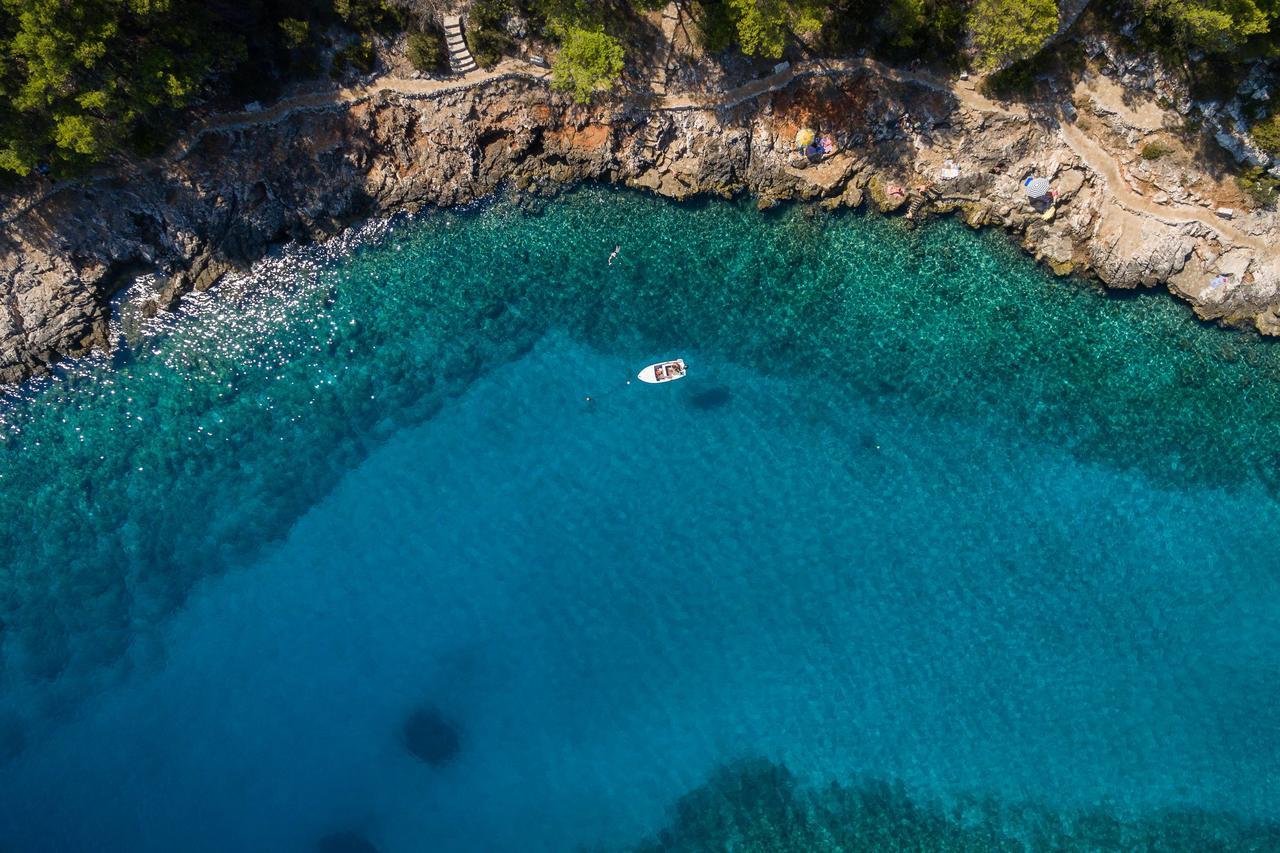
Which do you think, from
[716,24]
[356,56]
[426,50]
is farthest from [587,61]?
[356,56]

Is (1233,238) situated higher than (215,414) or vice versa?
(1233,238)

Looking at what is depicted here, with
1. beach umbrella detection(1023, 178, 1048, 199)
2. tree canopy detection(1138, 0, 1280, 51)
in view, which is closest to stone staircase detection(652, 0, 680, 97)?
beach umbrella detection(1023, 178, 1048, 199)

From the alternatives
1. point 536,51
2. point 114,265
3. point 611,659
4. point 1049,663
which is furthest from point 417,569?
point 1049,663

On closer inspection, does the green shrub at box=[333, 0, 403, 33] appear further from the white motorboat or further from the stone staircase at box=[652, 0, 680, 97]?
the white motorboat

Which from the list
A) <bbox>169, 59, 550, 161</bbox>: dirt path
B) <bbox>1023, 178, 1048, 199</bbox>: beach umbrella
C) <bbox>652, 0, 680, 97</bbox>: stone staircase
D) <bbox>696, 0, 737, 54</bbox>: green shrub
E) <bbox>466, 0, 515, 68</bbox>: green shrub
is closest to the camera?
<bbox>696, 0, 737, 54</bbox>: green shrub

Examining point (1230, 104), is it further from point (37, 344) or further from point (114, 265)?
point (37, 344)

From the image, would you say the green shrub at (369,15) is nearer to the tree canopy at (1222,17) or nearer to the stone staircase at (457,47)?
the stone staircase at (457,47)
